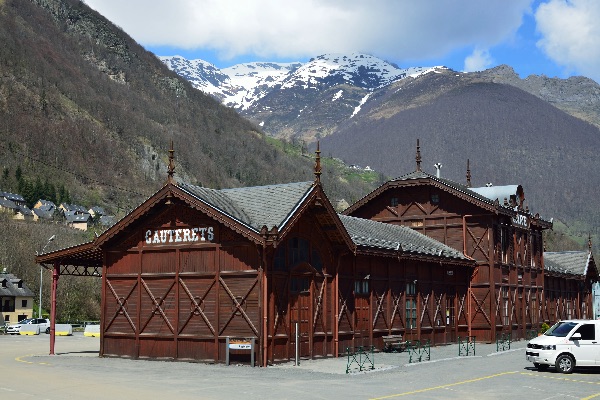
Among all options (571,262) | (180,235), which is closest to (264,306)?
(180,235)

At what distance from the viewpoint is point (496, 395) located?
73.8 feet

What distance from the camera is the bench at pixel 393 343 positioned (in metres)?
37.8

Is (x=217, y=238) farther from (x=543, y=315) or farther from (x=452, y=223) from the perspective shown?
(x=543, y=315)

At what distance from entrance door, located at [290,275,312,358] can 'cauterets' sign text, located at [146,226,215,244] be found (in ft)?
12.3

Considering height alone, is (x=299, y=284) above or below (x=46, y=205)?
below

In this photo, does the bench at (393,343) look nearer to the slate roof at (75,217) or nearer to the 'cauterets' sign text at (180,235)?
the 'cauterets' sign text at (180,235)

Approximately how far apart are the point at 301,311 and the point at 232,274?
346 centimetres

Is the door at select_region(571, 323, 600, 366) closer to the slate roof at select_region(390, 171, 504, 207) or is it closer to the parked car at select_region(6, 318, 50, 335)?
the slate roof at select_region(390, 171, 504, 207)

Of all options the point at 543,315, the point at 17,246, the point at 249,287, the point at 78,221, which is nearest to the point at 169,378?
the point at 249,287

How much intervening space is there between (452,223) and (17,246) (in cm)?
6043

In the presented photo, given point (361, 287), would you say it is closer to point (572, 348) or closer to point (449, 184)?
point (572, 348)

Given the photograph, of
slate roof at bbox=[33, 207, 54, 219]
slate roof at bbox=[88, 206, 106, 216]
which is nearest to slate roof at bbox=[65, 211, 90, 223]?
slate roof at bbox=[33, 207, 54, 219]

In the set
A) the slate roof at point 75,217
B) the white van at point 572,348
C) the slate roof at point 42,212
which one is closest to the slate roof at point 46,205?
the slate roof at point 42,212

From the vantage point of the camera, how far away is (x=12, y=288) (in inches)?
3270
